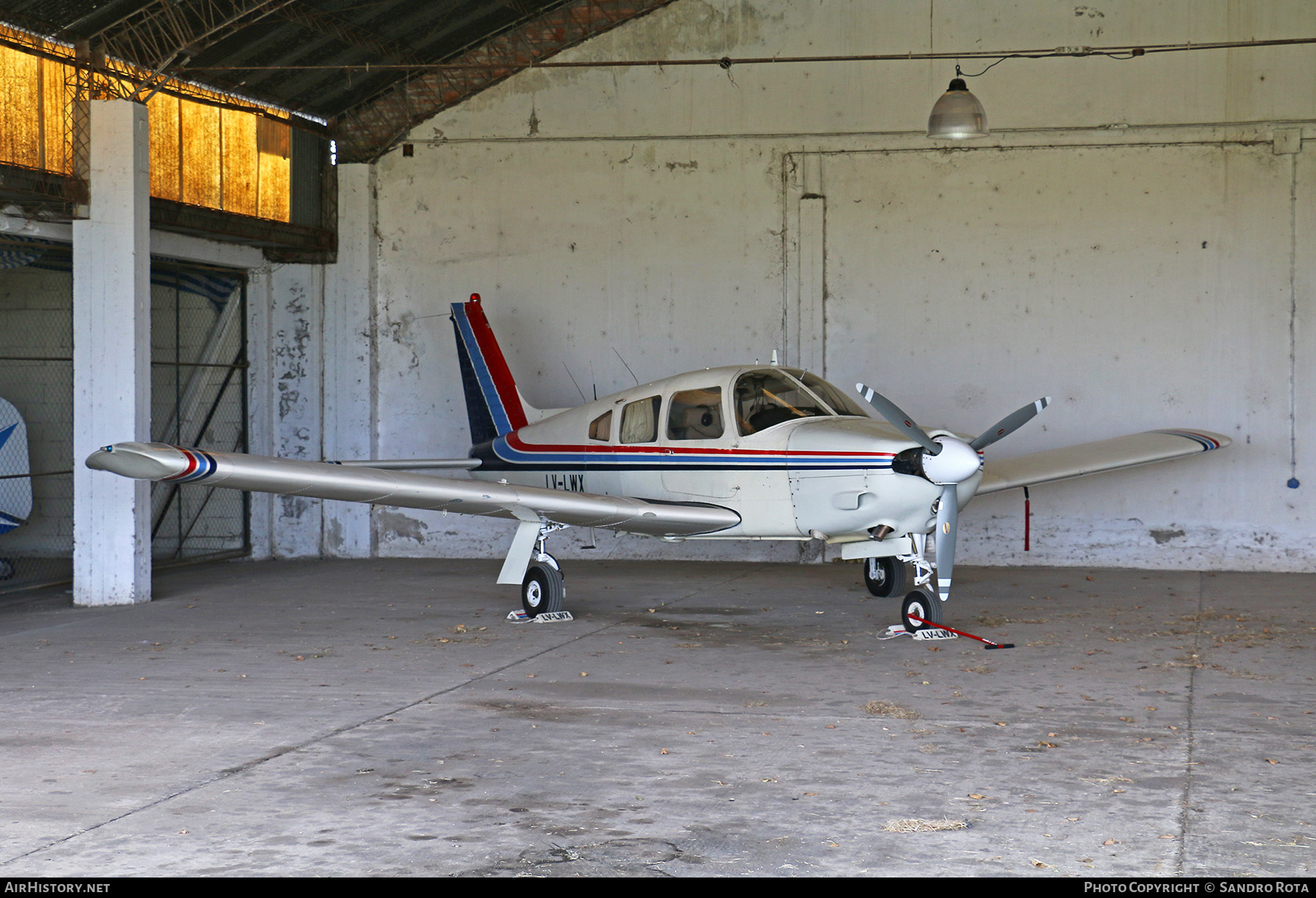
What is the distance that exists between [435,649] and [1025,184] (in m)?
8.32

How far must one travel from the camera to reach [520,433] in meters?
11.4

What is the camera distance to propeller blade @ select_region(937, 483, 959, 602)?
26.4ft

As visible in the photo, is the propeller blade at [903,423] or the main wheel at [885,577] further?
the main wheel at [885,577]

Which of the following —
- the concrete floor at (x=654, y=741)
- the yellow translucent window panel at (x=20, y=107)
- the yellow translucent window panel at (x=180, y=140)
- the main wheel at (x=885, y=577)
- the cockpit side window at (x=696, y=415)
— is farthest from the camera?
the main wheel at (x=885, y=577)

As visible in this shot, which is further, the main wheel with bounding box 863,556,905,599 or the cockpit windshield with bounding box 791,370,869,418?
the main wheel with bounding box 863,556,905,599

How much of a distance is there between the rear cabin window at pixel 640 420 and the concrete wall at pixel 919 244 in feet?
12.3

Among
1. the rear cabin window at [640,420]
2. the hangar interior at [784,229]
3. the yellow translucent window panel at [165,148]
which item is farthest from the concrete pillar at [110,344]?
the rear cabin window at [640,420]

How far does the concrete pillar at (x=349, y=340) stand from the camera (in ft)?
47.3

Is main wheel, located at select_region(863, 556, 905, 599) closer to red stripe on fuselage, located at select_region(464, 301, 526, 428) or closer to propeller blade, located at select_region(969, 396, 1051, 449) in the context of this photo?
propeller blade, located at select_region(969, 396, 1051, 449)

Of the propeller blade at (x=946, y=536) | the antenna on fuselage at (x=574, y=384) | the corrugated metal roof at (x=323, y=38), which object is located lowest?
the propeller blade at (x=946, y=536)

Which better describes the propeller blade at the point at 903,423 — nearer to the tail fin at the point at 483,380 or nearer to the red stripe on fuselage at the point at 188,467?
the red stripe on fuselage at the point at 188,467

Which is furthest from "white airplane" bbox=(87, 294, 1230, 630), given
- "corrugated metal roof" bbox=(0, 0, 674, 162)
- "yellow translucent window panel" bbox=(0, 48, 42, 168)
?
"corrugated metal roof" bbox=(0, 0, 674, 162)

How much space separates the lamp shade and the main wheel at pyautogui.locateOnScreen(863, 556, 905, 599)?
3.50 meters
